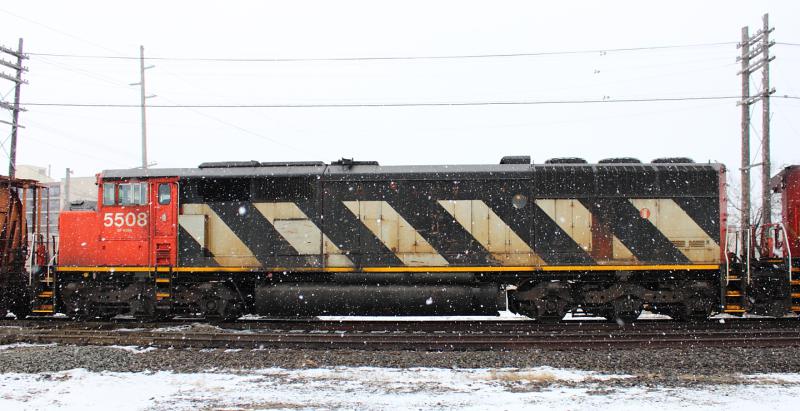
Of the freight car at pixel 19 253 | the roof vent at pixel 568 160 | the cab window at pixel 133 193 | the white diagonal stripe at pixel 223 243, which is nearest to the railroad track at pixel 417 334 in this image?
the freight car at pixel 19 253

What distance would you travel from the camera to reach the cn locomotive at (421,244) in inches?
450

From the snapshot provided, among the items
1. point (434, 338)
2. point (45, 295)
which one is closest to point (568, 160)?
point (434, 338)

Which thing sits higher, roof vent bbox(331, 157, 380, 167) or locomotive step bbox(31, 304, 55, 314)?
roof vent bbox(331, 157, 380, 167)

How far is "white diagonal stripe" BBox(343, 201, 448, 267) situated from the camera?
1166 cm

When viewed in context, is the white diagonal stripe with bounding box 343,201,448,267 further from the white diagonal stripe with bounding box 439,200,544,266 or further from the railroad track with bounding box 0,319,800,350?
the railroad track with bounding box 0,319,800,350

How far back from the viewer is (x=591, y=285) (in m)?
11.5

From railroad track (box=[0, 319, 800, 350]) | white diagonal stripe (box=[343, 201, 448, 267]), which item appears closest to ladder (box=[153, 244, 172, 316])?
railroad track (box=[0, 319, 800, 350])

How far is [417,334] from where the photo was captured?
10758 millimetres

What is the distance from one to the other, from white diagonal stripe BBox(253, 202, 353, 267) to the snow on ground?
3811 millimetres

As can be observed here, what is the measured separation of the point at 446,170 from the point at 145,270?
21.7ft

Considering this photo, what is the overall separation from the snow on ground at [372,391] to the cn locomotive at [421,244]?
3581mm

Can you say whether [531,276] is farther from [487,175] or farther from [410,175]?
[410,175]

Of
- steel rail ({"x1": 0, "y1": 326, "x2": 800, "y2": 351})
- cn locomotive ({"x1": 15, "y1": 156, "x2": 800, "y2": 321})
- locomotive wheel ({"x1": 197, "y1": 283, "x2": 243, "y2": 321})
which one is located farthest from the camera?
locomotive wheel ({"x1": 197, "y1": 283, "x2": 243, "y2": 321})

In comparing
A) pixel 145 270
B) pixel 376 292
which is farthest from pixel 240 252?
pixel 376 292
